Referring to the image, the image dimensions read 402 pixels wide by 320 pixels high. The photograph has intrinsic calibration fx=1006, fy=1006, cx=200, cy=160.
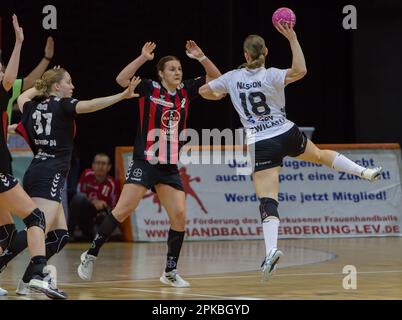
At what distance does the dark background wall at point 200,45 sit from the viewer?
15625 millimetres

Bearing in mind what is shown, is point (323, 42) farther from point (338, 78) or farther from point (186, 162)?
point (186, 162)

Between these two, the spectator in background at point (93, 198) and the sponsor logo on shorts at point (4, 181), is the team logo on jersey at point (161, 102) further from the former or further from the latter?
the spectator in background at point (93, 198)

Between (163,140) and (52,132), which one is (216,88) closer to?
(163,140)

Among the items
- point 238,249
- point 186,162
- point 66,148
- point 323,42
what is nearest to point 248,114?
point 66,148

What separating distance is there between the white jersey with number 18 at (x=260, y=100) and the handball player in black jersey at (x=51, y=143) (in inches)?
42.8

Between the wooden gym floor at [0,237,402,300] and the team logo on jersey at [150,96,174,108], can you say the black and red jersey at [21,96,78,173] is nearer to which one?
the team logo on jersey at [150,96,174,108]

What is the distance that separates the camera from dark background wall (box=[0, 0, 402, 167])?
15.6 meters

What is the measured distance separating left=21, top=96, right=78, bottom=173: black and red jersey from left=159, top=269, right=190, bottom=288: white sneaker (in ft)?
4.61

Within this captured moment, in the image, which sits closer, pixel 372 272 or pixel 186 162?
pixel 372 272

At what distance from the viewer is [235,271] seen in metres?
10.6

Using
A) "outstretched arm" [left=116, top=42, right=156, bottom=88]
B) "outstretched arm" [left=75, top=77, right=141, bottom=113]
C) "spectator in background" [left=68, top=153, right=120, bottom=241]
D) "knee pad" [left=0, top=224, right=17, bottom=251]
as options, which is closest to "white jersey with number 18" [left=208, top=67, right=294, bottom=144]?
"outstretched arm" [left=116, top=42, right=156, bottom=88]

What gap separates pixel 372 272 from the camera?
1017 cm

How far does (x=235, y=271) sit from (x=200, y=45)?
594 cm
